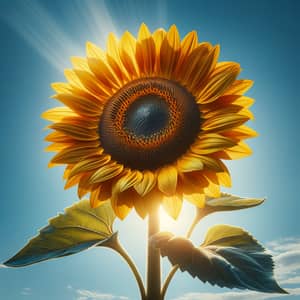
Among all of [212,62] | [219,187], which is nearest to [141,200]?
[219,187]

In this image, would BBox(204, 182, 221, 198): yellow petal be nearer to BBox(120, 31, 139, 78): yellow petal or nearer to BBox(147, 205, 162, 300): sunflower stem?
BBox(147, 205, 162, 300): sunflower stem

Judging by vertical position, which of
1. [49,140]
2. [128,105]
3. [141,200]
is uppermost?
[128,105]

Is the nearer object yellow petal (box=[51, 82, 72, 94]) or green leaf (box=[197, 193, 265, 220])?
A: green leaf (box=[197, 193, 265, 220])

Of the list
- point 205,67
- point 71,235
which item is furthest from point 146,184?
point 205,67

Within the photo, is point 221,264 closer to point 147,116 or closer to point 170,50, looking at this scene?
point 147,116

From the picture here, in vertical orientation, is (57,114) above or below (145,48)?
below

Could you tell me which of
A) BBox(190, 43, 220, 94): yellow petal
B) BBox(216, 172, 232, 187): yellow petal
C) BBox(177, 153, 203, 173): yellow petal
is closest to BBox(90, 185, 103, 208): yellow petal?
BBox(177, 153, 203, 173): yellow petal

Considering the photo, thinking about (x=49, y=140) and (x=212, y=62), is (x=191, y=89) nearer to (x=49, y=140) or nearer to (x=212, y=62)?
(x=212, y=62)
